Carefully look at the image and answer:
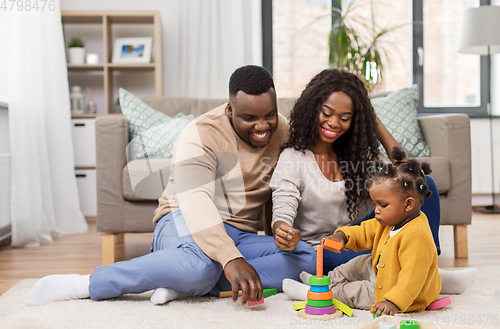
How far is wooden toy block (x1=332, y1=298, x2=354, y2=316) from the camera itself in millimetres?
1040

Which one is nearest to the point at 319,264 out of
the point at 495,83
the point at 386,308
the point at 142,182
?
the point at 386,308

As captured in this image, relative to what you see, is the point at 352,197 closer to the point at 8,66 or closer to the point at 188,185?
the point at 188,185

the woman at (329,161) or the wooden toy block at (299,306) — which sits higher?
the woman at (329,161)

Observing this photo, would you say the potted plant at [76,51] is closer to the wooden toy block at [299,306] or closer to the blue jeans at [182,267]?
the blue jeans at [182,267]

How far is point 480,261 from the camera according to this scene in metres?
1.69

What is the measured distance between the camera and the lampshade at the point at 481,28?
9.68ft

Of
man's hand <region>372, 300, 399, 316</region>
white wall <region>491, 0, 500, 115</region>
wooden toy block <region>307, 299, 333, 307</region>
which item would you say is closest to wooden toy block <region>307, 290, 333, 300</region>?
wooden toy block <region>307, 299, 333, 307</region>

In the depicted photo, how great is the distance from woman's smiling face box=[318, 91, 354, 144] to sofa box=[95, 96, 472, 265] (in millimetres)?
672

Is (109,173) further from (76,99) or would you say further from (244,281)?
(76,99)

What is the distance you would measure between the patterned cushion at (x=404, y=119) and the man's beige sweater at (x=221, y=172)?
2.77ft

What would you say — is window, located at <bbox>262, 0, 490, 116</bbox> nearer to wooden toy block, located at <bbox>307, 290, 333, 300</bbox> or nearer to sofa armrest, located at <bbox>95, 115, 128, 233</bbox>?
sofa armrest, located at <bbox>95, 115, 128, 233</bbox>

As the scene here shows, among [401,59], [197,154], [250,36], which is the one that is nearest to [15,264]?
[197,154]

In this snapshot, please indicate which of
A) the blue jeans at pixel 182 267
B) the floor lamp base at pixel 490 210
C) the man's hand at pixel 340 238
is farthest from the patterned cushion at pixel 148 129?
the floor lamp base at pixel 490 210

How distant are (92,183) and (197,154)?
192 cm
